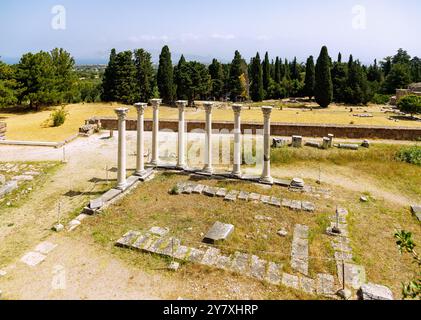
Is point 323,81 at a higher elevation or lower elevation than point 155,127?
higher

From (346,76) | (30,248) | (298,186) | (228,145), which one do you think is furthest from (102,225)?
(346,76)

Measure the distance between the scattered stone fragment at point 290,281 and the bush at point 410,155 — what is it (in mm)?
15828

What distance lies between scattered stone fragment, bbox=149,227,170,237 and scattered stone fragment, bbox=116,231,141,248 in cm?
54

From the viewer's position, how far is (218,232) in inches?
451

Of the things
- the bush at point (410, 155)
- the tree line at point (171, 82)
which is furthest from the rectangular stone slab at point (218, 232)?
the tree line at point (171, 82)

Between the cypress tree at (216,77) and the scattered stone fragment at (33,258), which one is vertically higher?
the cypress tree at (216,77)

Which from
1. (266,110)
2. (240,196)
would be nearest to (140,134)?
(240,196)

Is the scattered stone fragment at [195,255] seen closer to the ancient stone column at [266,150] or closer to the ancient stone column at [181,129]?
Answer: the ancient stone column at [266,150]

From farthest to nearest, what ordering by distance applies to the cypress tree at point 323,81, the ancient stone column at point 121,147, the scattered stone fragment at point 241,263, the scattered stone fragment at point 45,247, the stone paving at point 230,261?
the cypress tree at point 323,81, the ancient stone column at point 121,147, the scattered stone fragment at point 45,247, the scattered stone fragment at point 241,263, the stone paving at point 230,261

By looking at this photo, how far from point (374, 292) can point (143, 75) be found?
1641 inches

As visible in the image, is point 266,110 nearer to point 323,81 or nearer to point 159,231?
point 159,231

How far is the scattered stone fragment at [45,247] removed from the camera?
10.3m

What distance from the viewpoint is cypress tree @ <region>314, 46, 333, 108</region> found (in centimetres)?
4806

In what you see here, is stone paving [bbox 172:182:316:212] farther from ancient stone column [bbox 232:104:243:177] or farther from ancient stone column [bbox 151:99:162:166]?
ancient stone column [bbox 151:99:162:166]
